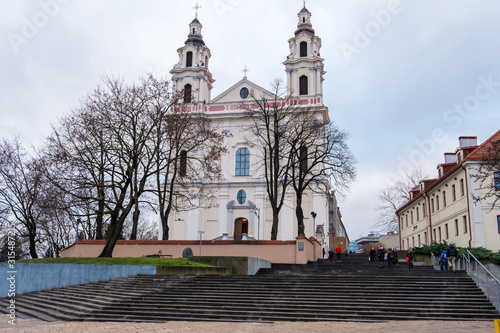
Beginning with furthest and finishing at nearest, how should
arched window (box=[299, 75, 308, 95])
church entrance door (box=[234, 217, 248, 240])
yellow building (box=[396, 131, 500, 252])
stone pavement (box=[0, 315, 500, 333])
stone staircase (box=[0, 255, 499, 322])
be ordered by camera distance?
arched window (box=[299, 75, 308, 95])
church entrance door (box=[234, 217, 248, 240])
yellow building (box=[396, 131, 500, 252])
stone staircase (box=[0, 255, 499, 322])
stone pavement (box=[0, 315, 500, 333])

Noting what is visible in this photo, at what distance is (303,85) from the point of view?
46750mm

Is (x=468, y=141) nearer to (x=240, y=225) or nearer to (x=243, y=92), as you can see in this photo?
(x=240, y=225)

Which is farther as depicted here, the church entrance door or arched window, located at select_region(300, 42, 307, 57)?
arched window, located at select_region(300, 42, 307, 57)

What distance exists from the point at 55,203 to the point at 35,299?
6804mm

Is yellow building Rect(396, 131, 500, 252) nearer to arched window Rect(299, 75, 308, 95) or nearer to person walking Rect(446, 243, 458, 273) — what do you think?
person walking Rect(446, 243, 458, 273)

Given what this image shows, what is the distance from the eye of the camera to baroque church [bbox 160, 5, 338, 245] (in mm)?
43062

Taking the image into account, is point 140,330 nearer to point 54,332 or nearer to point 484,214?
point 54,332

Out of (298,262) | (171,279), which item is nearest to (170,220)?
(298,262)

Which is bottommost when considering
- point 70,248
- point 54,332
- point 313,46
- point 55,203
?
point 54,332

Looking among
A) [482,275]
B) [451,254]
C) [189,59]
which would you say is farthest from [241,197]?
[482,275]

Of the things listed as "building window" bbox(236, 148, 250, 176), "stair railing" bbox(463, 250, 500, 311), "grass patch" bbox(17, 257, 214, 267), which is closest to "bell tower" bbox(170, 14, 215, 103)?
"building window" bbox(236, 148, 250, 176)

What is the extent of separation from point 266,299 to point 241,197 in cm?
2952

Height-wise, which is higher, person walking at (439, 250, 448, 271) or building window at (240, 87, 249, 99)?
building window at (240, 87, 249, 99)

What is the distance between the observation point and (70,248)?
93.4 ft
